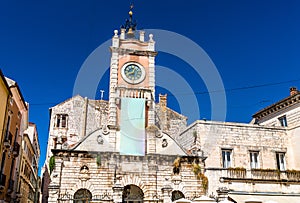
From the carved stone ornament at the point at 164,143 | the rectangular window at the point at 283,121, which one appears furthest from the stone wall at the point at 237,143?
the carved stone ornament at the point at 164,143

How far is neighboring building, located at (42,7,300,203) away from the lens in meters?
18.6

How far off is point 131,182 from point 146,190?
1.05 m

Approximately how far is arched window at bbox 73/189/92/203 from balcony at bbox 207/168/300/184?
302 inches

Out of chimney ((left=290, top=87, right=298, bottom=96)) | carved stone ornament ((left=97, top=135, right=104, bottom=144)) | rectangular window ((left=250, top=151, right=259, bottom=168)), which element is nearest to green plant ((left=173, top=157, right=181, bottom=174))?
carved stone ornament ((left=97, top=135, right=104, bottom=144))

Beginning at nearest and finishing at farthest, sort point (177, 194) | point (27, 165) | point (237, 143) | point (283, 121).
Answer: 1. point (177, 194)
2. point (237, 143)
3. point (283, 121)
4. point (27, 165)

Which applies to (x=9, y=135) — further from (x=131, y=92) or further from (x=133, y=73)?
(x=133, y=73)

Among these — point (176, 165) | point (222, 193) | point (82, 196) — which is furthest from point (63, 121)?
point (222, 193)

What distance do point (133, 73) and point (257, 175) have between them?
10854 mm

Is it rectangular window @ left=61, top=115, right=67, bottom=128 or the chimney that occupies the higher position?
the chimney

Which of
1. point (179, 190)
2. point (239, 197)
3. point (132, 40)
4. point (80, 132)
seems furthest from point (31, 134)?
point (239, 197)

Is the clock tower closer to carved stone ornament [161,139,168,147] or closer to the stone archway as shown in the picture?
carved stone ornament [161,139,168,147]

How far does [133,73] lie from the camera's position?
21.8 m

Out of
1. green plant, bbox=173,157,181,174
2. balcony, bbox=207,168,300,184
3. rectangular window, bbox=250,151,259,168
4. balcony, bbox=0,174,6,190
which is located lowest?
balcony, bbox=0,174,6,190

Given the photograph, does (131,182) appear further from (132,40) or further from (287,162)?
(287,162)
